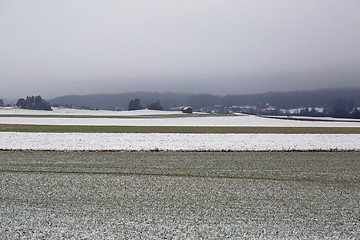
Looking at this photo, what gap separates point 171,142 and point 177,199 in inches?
715

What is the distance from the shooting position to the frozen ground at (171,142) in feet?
87.3

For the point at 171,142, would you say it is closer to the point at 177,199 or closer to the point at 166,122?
the point at 177,199

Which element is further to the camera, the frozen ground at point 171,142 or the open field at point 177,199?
the frozen ground at point 171,142

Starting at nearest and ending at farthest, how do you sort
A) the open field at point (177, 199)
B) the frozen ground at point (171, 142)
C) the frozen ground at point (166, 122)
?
the open field at point (177, 199) < the frozen ground at point (171, 142) < the frozen ground at point (166, 122)

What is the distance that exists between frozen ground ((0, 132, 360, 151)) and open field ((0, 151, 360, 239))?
262 inches

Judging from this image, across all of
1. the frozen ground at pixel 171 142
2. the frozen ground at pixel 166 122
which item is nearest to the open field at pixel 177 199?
the frozen ground at pixel 171 142

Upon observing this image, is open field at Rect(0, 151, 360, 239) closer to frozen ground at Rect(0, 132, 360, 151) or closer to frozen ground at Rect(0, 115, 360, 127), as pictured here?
frozen ground at Rect(0, 132, 360, 151)

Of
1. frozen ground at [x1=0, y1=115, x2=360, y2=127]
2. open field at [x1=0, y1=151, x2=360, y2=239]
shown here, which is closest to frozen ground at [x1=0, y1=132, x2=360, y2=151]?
open field at [x1=0, y1=151, x2=360, y2=239]

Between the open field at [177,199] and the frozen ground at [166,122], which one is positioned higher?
the frozen ground at [166,122]

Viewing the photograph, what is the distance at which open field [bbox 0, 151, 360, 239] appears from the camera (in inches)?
343

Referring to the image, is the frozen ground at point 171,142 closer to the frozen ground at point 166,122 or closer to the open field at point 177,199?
the open field at point 177,199

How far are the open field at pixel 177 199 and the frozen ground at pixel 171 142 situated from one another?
262 inches

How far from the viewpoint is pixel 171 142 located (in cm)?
2969

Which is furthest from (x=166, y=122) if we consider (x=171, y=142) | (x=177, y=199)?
(x=177, y=199)
